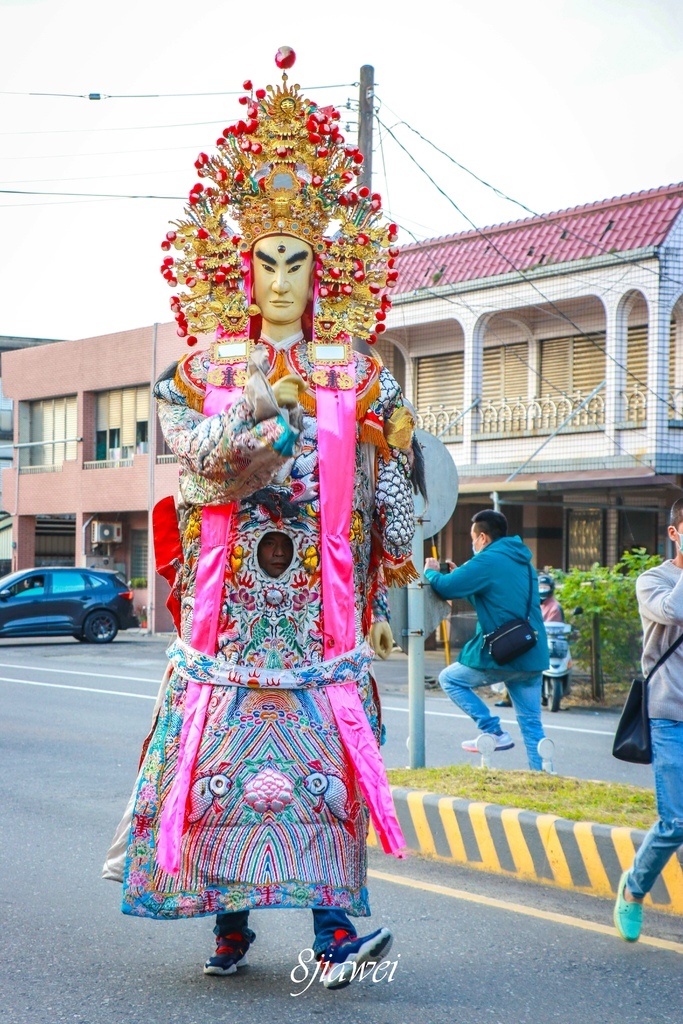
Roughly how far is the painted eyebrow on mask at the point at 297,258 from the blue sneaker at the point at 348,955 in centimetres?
220

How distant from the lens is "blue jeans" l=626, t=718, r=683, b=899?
4781 mm

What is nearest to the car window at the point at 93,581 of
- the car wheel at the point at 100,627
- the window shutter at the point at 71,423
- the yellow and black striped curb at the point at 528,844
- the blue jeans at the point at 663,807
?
the car wheel at the point at 100,627

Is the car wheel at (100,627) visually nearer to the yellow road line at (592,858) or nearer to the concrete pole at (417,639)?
the concrete pole at (417,639)

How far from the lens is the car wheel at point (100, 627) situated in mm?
24891

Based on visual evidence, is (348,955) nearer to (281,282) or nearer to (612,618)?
(281,282)

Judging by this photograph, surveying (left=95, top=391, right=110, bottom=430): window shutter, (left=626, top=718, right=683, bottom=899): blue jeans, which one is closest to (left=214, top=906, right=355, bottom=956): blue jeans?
(left=626, top=718, right=683, bottom=899): blue jeans

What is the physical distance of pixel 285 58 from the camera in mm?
4410

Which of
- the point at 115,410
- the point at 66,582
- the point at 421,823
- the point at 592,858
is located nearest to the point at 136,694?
the point at 421,823

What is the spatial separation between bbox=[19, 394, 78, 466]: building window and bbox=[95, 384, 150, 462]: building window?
870mm

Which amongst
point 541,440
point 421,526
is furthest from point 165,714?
point 541,440

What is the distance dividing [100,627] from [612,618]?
507 inches

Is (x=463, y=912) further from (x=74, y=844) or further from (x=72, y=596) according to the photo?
(x=72, y=596)

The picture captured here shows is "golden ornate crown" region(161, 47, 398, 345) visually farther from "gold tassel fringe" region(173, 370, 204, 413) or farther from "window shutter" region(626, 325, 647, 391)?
"window shutter" region(626, 325, 647, 391)

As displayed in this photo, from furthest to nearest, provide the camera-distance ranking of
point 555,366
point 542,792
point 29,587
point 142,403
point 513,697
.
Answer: point 142,403, point 29,587, point 555,366, point 513,697, point 542,792
